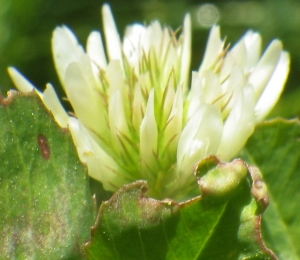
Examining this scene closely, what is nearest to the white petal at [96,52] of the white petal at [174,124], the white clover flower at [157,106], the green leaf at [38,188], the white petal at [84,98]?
the white clover flower at [157,106]

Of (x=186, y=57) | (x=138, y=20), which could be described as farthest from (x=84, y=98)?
(x=138, y=20)

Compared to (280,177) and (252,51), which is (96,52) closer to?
(252,51)

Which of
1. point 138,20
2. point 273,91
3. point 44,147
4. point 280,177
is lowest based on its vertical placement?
point 138,20

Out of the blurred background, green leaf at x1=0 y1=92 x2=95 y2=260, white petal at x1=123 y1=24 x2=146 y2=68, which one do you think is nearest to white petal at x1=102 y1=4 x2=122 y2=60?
white petal at x1=123 y1=24 x2=146 y2=68

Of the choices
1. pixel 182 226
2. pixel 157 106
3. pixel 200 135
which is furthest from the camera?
pixel 157 106

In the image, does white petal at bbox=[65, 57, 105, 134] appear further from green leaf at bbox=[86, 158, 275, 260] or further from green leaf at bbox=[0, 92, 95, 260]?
green leaf at bbox=[86, 158, 275, 260]

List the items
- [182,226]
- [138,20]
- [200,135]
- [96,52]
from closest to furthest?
[182,226]
[200,135]
[96,52]
[138,20]
